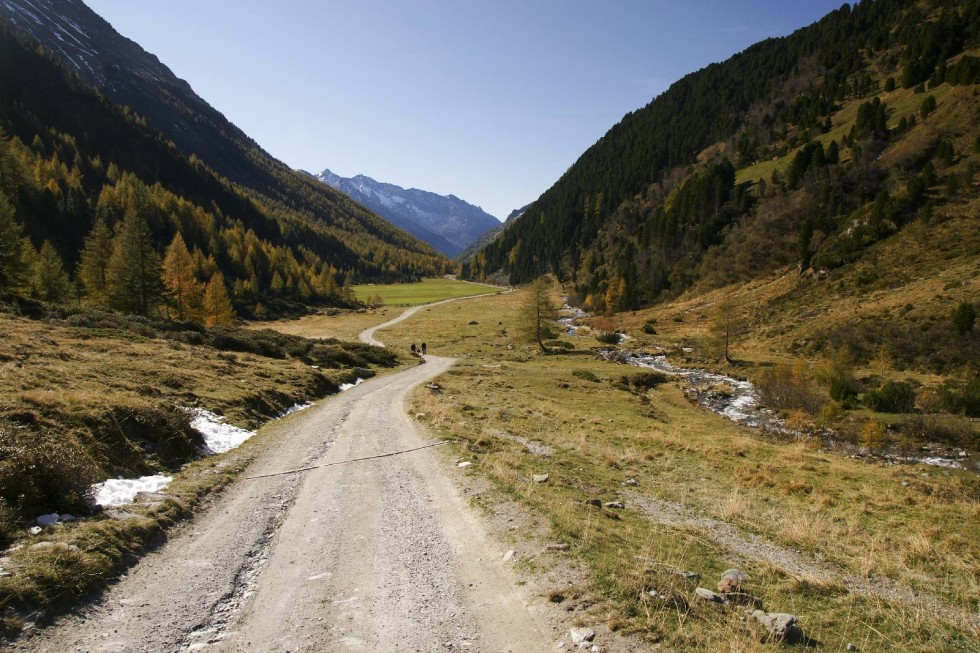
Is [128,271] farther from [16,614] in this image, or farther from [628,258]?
[628,258]

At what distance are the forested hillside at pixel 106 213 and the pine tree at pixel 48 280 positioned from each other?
0.44ft

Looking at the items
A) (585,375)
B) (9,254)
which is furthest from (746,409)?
(9,254)

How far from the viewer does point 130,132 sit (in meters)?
183

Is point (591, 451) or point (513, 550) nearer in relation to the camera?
point (513, 550)

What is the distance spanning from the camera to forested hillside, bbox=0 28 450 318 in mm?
57844

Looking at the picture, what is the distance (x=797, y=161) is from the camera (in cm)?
9644

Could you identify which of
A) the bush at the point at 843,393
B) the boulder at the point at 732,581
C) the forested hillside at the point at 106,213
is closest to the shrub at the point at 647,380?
the bush at the point at 843,393

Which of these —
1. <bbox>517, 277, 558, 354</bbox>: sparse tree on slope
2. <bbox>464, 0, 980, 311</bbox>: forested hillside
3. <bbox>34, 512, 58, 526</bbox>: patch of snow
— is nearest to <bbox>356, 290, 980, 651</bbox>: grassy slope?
<bbox>34, 512, 58, 526</bbox>: patch of snow

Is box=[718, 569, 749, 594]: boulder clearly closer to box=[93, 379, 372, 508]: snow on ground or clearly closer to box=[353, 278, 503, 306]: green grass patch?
box=[93, 379, 372, 508]: snow on ground

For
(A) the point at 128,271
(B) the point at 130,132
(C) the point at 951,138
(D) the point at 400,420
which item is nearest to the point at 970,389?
(D) the point at 400,420

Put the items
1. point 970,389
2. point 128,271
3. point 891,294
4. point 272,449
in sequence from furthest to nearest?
1. point 128,271
2. point 891,294
3. point 970,389
4. point 272,449

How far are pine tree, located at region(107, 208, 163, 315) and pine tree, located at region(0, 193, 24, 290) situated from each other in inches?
328

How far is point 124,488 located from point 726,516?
16.1 meters

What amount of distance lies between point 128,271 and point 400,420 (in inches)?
2162
